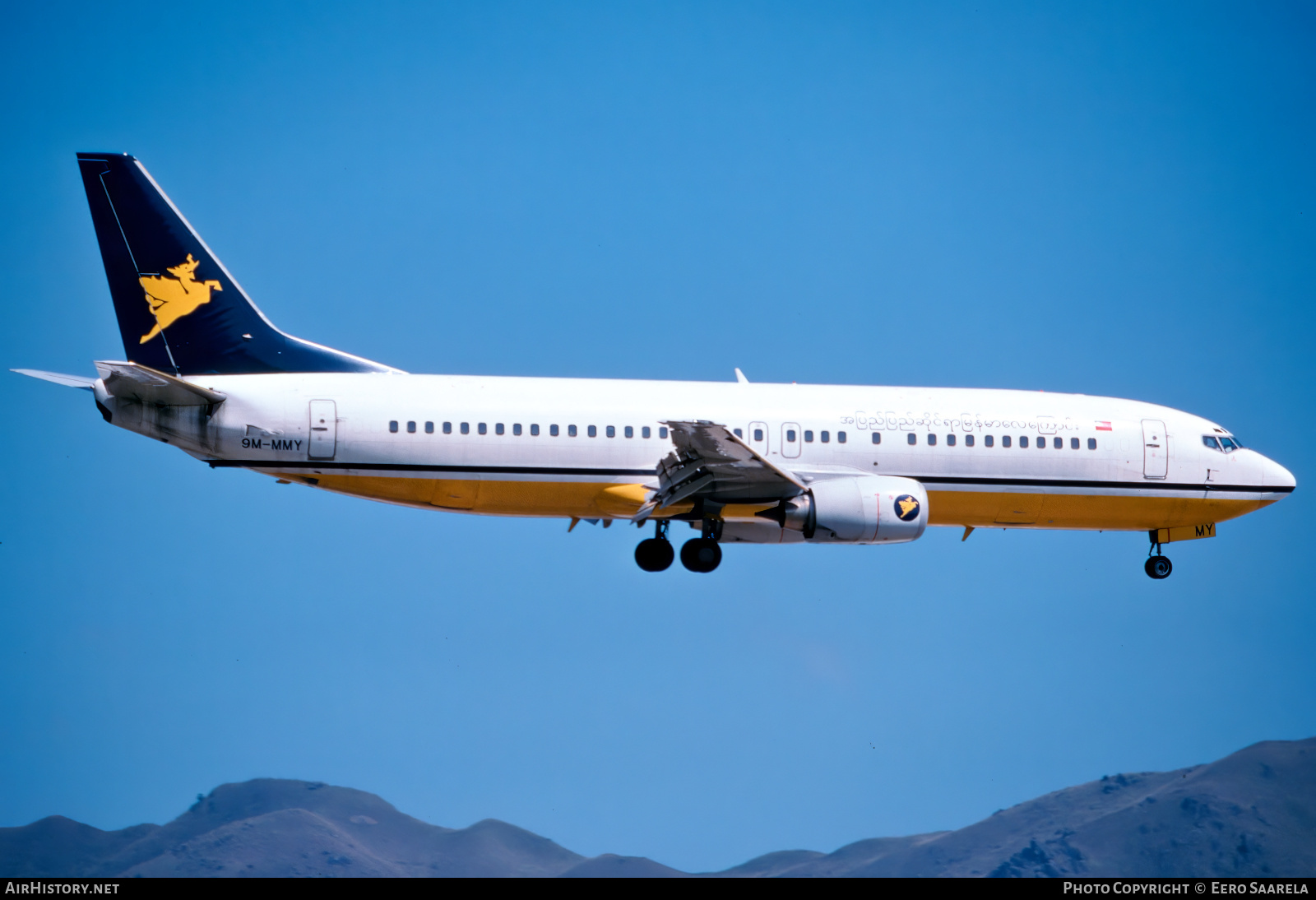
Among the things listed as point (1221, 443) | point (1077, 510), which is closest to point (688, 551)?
point (1077, 510)

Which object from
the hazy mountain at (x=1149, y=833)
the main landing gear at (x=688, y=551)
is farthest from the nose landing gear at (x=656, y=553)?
the hazy mountain at (x=1149, y=833)

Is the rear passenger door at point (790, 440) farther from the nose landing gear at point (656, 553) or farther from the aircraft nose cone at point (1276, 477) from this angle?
the aircraft nose cone at point (1276, 477)

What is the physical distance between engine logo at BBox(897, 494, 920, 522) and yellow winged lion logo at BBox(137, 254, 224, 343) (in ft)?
52.2

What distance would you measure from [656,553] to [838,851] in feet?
315

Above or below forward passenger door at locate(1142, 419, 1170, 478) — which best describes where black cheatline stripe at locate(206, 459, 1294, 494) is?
below

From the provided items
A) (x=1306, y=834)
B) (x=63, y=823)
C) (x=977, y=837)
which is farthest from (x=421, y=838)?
(x=1306, y=834)

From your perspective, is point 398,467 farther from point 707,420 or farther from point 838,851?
point 838,851

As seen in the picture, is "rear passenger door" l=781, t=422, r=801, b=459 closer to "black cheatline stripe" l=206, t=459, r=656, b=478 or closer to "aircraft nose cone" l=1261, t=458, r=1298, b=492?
"black cheatline stripe" l=206, t=459, r=656, b=478

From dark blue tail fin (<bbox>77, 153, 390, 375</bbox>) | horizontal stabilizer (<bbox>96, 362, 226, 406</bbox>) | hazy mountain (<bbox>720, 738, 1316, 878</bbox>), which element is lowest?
hazy mountain (<bbox>720, 738, 1316, 878</bbox>)

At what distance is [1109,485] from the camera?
33312mm

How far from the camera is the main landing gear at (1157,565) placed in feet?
114

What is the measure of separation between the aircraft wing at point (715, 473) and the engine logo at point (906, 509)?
2.03 meters

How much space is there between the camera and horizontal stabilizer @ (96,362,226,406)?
1120 inches

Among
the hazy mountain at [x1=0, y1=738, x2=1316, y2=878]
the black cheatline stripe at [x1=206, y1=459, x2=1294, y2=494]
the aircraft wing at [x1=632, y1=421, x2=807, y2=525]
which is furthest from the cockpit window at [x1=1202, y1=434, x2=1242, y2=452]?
the hazy mountain at [x1=0, y1=738, x2=1316, y2=878]
